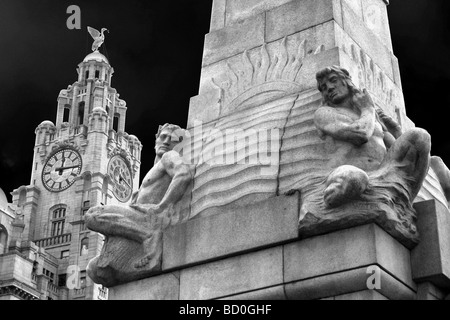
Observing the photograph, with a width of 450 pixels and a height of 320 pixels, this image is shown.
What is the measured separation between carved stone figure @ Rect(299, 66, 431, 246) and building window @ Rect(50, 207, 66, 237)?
322 feet

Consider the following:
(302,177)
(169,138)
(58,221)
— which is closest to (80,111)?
(58,221)

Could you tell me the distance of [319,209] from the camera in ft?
33.7

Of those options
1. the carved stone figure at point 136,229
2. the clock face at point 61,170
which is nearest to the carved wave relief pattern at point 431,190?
the carved stone figure at point 136,229

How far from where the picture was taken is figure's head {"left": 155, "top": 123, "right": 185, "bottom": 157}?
12.7 m

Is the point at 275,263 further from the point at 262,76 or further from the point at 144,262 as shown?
the point at 262,76

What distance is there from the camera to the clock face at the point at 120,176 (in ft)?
356

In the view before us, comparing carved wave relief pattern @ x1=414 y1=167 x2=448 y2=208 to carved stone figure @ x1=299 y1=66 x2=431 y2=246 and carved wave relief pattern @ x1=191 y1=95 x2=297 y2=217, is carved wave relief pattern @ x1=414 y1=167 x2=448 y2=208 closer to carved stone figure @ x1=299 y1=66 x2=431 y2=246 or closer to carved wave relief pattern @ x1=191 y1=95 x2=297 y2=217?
carved stone figure @ x1=299 y1=66 x2=431 y2=246

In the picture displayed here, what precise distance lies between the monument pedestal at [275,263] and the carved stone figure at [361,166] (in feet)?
0.62

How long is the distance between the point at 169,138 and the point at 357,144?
291cm

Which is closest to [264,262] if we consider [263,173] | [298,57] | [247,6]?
[263,173]

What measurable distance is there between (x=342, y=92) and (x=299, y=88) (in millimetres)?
969

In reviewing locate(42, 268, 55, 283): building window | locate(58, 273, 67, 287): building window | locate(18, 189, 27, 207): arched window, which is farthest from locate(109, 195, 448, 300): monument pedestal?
locate(18, 189, 27, 207): arched window

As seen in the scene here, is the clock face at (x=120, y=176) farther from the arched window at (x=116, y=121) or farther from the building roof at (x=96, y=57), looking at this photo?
the building roof at (x=96, y=57)

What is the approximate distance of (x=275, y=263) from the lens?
34.4 ft
